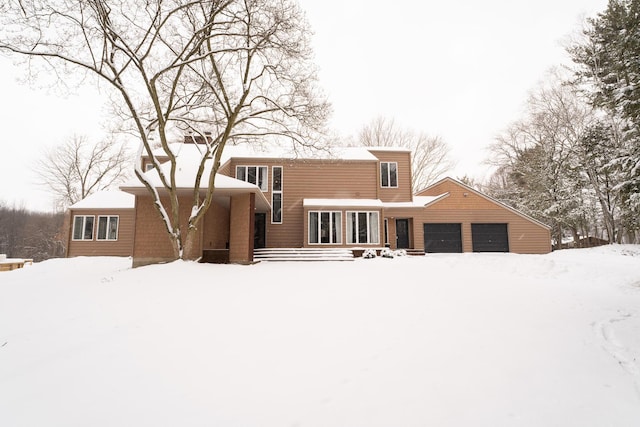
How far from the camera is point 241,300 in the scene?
5.44m

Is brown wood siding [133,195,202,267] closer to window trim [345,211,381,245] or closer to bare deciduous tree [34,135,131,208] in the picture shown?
window trim [345,211,381,245]

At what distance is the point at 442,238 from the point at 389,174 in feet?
17.7

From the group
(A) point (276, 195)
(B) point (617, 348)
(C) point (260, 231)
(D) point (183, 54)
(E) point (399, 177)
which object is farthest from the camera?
(E) point (399, 177)

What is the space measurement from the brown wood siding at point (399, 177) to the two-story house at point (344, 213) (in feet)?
0.20

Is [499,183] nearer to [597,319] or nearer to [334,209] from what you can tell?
[334,209]

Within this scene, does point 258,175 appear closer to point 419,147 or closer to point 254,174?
point 254,174

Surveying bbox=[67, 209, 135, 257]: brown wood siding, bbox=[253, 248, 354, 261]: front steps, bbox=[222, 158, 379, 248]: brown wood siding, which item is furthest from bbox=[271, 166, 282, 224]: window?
bbox=[67, 209, 135, 257]: brown wood siding

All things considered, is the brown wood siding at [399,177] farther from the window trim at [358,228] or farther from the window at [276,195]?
the window at [276,195]

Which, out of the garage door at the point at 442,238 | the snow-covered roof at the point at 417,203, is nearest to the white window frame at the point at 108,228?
the snow-covered roof at the point at 417,203

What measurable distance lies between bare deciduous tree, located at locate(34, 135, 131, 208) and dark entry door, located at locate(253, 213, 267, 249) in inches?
756

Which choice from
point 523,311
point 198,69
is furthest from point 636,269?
point 198,69

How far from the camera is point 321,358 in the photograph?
3072 millimetres

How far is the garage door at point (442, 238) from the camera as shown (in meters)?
18.3

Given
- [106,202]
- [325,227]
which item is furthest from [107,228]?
[325,227]
